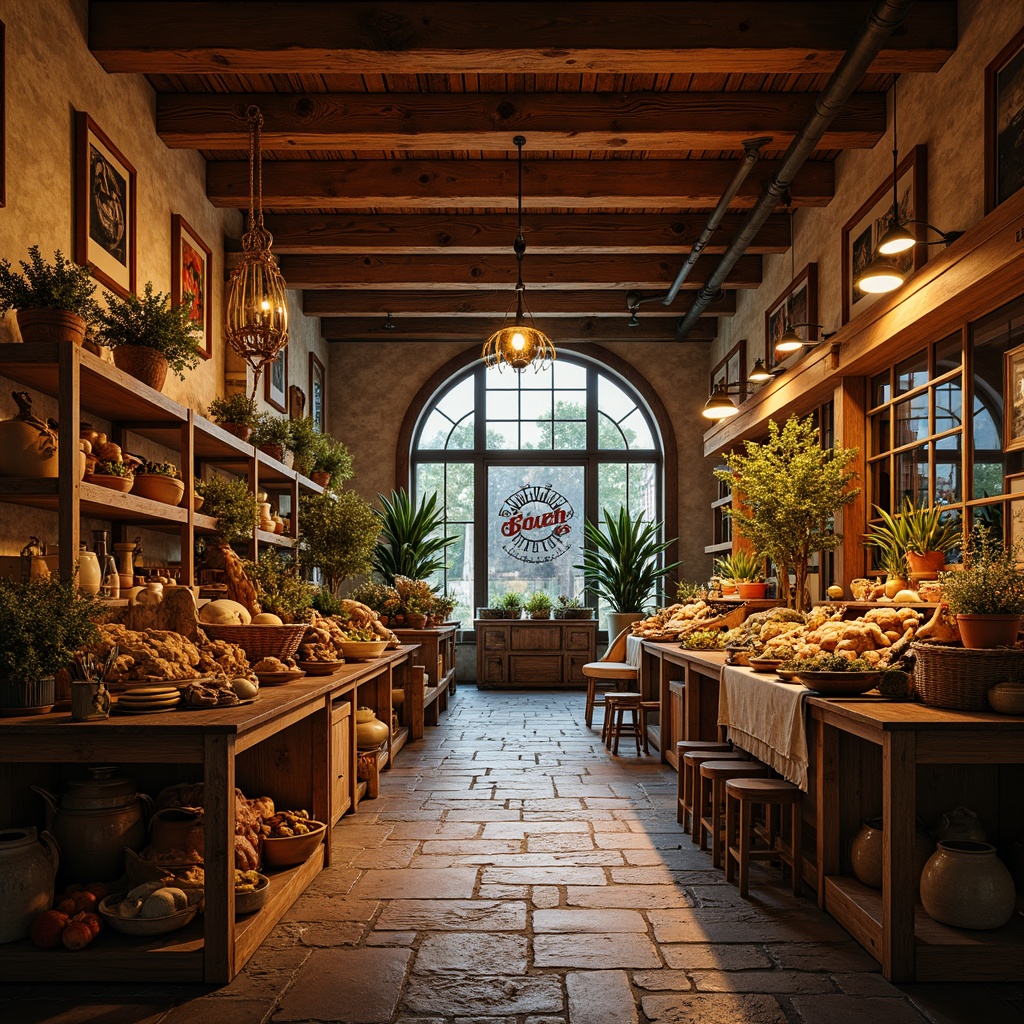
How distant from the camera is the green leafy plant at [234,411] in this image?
22.0 feet

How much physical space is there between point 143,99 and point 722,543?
7297mm

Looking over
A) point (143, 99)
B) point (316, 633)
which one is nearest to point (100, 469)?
point (316, 633)

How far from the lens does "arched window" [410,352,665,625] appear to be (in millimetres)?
12062

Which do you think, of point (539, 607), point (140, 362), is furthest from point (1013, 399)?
point (539, 607)

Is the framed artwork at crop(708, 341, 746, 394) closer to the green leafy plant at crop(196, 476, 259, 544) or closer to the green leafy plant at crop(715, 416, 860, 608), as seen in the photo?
the green leafy plant at crop(715, 416, 860, 608)

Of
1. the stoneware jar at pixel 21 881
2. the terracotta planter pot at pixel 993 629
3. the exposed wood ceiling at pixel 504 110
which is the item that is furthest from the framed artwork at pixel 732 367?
the stoneware jar at pixel 21 881

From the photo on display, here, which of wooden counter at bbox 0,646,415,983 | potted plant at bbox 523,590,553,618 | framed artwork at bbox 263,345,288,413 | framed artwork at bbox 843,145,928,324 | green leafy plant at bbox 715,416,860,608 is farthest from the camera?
potted plant at bbox 523,590,553,618

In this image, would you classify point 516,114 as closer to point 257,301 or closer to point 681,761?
point 257,301

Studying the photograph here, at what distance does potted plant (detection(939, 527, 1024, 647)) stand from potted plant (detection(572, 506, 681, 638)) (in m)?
7.51

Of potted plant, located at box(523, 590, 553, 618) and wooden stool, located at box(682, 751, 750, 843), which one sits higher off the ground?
potted plant, located at box(523, 590, 553, 618)

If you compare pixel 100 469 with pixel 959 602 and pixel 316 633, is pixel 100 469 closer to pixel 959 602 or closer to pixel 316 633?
pixel 316 633

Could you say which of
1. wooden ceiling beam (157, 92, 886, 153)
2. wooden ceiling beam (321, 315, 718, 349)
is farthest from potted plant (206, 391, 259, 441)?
wooden ceiling beam (321, 315, 718, 349)

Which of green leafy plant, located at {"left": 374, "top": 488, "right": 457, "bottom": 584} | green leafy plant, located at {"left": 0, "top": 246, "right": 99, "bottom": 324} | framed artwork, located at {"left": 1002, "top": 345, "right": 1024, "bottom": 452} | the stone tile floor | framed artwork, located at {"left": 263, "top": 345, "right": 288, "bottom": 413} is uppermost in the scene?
framed artwork, located at {"left": 263, "top": 345, "right": 288, "bottom": 413}

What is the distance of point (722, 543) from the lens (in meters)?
10.6
